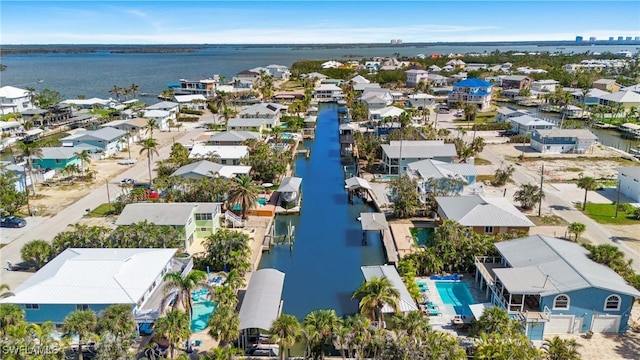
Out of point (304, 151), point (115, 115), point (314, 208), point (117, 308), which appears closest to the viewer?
point (117, 308)

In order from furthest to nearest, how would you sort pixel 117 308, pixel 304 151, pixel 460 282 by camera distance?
pixel 304 151 → pixel 460 282 → pixel 117 308

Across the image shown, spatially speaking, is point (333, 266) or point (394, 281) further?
point (333, 266)

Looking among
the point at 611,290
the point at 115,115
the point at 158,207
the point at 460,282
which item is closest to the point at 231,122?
the point at 115,115

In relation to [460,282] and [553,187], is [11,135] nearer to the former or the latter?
[460,282]

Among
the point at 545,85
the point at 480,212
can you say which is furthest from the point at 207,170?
the point at 545,85

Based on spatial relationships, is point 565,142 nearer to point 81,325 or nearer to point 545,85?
point 545,85

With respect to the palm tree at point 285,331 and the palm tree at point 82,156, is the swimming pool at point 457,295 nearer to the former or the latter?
the palm tree at point 285,331
